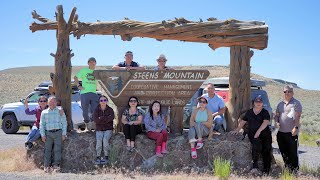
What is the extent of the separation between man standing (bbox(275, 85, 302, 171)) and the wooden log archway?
3.31 feet

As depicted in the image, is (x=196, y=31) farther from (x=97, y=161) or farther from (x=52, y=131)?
(x=52, y=131)

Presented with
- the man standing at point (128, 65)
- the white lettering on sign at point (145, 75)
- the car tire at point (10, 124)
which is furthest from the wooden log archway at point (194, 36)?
the car tire at point (10, 124)

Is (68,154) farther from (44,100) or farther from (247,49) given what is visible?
(247,49)

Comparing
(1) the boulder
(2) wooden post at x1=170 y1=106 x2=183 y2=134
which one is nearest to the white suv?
(1) the boulder

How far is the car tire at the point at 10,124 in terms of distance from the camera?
17000 millimetres

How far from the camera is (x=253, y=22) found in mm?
9570

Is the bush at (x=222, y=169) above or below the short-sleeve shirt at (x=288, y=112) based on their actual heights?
below

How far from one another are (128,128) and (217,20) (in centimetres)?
309

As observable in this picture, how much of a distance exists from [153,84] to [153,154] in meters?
1.53

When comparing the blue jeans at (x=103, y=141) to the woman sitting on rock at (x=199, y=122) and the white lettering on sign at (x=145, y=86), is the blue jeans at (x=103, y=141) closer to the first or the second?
the white lettering on sign at (x=145, y=86)

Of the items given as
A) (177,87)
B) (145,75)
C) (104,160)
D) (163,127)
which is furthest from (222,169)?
(145,75)

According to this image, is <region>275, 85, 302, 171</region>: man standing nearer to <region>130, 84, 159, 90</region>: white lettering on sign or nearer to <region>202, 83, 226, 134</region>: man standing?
<region>202, 83, 226, 134</region>: man standing

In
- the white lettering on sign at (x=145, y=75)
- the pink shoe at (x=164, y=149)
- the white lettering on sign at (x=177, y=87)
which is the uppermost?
the white lettering on sign at (x=145, y=75)

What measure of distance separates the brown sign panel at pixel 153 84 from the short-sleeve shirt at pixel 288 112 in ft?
5.84
